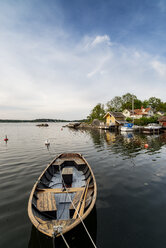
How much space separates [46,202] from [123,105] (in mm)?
89163

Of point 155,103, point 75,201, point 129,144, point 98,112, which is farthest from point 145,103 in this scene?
point 75,201

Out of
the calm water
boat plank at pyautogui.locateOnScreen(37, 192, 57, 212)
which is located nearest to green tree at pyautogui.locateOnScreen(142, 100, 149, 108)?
the calm water

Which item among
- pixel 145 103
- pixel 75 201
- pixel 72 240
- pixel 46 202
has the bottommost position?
pixel 72 240

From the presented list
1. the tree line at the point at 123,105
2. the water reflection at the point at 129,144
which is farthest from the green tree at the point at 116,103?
the water reflection at the point at 129,144

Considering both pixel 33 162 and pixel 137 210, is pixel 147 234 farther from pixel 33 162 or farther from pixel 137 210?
pixel 33 162

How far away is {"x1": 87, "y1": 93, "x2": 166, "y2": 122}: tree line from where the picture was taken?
81.3 meters

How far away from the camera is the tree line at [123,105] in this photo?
81287 millimetres

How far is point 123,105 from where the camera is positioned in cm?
8794

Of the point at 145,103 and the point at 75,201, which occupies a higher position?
the point at 145,103

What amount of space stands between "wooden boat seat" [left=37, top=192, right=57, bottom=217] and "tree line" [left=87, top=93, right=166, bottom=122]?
7324cm

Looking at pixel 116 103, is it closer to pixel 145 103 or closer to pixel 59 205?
pixel 145 103

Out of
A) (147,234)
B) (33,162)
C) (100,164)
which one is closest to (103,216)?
(147,234)

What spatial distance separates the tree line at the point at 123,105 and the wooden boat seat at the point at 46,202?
73236 millimetres

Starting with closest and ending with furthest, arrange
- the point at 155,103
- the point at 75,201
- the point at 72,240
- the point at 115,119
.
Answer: the point at 72,240
the point at 75,201
the point at 115,119
the point at 155,103
